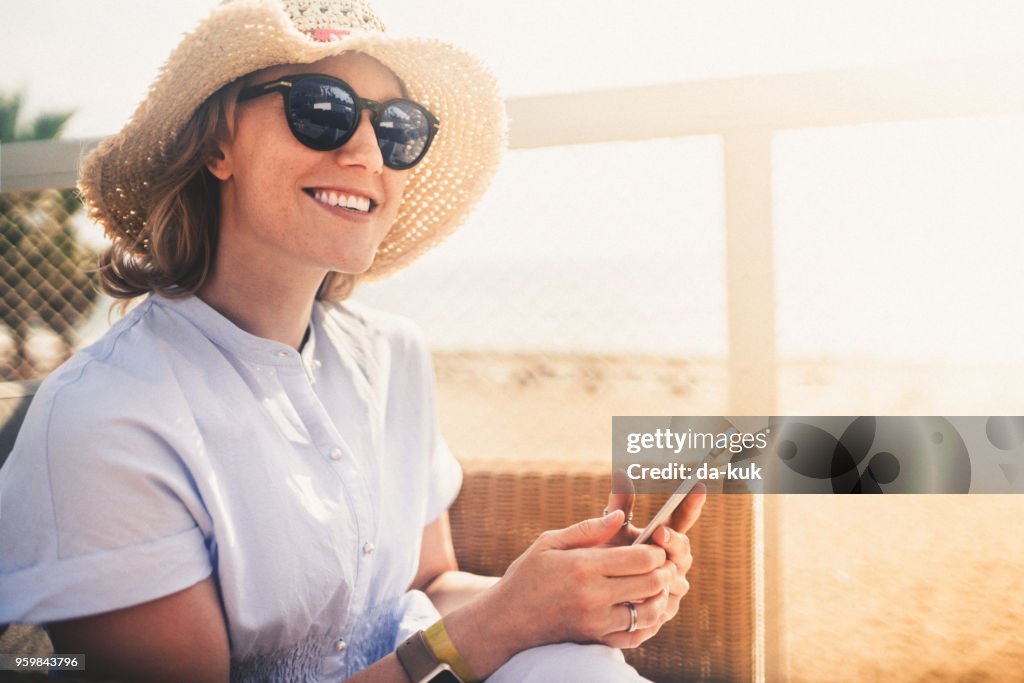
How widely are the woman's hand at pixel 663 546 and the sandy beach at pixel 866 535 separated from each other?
27.4 inches

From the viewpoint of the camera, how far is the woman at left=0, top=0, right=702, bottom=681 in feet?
3.42

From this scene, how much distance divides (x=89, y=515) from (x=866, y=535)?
5400mm

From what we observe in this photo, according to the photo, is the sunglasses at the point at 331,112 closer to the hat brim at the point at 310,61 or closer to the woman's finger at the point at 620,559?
the hat brim at the point at 310,61

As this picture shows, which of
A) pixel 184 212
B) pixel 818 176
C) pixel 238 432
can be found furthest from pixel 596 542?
pixel 818 176

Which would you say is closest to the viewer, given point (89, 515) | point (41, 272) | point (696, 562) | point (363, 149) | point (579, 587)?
point (89, 515)

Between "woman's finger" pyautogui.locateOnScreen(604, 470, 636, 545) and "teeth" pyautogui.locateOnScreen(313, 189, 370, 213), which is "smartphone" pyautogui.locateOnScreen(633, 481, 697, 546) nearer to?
"woman's finger" pyautogui.locateOnScreen(604, 470, 636, 545)

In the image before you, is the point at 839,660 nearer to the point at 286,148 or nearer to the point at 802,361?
the point at 286,148

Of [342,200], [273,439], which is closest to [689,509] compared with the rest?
[273,439]

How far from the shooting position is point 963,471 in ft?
5.62

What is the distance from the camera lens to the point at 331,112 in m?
1.29

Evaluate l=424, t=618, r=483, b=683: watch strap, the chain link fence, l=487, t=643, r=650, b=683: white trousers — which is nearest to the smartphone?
l=487, t=643, r=650, b=683: white trousers

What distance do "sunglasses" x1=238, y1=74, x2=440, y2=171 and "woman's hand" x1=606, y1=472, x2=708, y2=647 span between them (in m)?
0.74

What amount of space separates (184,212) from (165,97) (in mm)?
203

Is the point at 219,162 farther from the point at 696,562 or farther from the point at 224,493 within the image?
the point at 696,562
